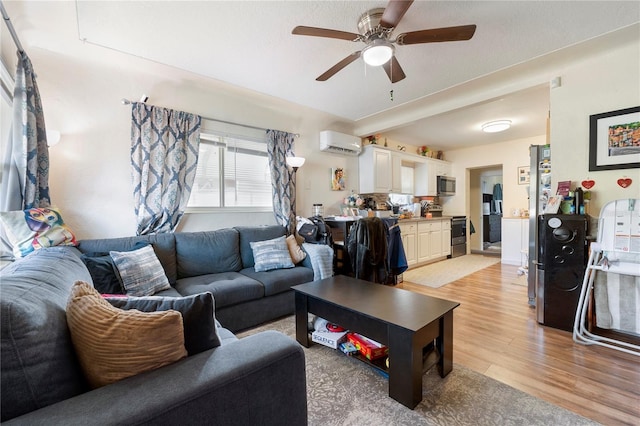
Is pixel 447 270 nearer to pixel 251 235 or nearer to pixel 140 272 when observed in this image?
pixel 251 235

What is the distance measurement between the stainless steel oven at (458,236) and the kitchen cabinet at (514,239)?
0.82 metres

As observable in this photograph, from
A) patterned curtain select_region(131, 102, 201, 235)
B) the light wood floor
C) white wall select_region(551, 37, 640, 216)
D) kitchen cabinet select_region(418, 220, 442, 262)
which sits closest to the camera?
the light wood floor

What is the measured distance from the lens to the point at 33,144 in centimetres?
190

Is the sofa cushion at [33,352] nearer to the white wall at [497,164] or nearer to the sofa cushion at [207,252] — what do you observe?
the sofa cushion at [207,252]

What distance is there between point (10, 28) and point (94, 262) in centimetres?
165

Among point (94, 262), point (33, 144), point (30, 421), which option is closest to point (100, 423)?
point (30, 421)

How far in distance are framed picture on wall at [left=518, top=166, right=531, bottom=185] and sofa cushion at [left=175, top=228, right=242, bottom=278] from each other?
5.56 m

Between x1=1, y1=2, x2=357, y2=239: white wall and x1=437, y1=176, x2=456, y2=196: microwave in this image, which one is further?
x1=437, y1=176, x2=456, y2=196: microwave

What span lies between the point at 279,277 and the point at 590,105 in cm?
337

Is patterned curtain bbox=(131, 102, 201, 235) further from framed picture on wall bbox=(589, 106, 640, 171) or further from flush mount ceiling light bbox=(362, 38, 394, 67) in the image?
framed picture on wall bbox=(589, 106, 640, 171)

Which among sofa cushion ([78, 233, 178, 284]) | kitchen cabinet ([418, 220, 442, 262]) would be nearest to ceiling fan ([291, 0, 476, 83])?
sofa cushion ([78, 233, 178, 284])

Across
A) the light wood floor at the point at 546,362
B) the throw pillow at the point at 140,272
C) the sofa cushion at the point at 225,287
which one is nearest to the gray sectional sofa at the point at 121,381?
the throw pillow at the point at 140,272

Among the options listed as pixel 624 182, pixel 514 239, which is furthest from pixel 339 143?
pixel 514 239

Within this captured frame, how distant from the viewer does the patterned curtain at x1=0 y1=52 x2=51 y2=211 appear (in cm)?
185
